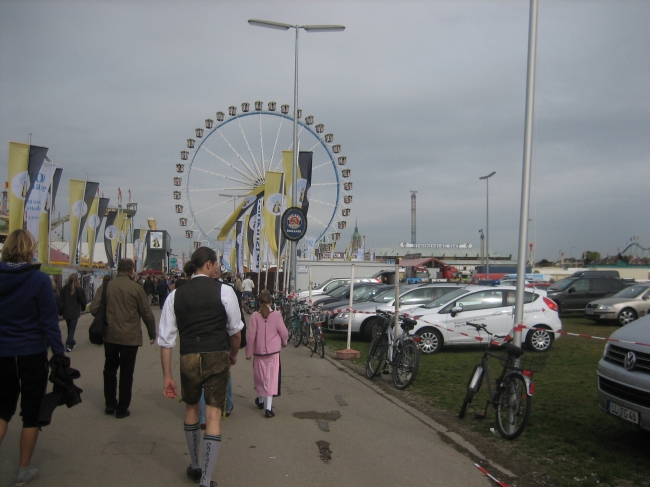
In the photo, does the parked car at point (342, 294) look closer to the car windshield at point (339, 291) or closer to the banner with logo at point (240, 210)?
the car windshield at point (339, 291)

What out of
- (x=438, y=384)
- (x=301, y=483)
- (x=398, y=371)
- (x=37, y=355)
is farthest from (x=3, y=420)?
(x=438, y=384)

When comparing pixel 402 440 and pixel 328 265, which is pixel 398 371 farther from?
pixel 328 265

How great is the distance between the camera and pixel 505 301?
543 inches

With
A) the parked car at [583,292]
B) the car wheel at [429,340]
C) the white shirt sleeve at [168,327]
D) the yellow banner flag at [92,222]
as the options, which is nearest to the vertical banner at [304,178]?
the car wheel at [429,340]

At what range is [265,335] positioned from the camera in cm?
755

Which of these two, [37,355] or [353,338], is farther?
[353,338]

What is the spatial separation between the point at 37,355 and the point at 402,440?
12.3ft

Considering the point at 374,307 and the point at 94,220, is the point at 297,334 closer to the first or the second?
the point at 374,307

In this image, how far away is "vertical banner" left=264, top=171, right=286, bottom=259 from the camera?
22484 mm

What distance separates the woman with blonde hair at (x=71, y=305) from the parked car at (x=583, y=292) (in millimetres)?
18347

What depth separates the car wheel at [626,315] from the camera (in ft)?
65.3

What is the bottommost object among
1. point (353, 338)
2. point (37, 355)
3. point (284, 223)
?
point (353, 338)

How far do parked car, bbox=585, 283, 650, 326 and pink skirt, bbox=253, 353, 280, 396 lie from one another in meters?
16.1

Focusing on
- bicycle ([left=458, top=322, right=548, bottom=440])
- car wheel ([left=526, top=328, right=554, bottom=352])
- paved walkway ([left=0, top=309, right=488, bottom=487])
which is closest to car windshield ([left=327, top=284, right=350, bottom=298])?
car wheel ([left=526, top=328, right=554, bottom=352])
